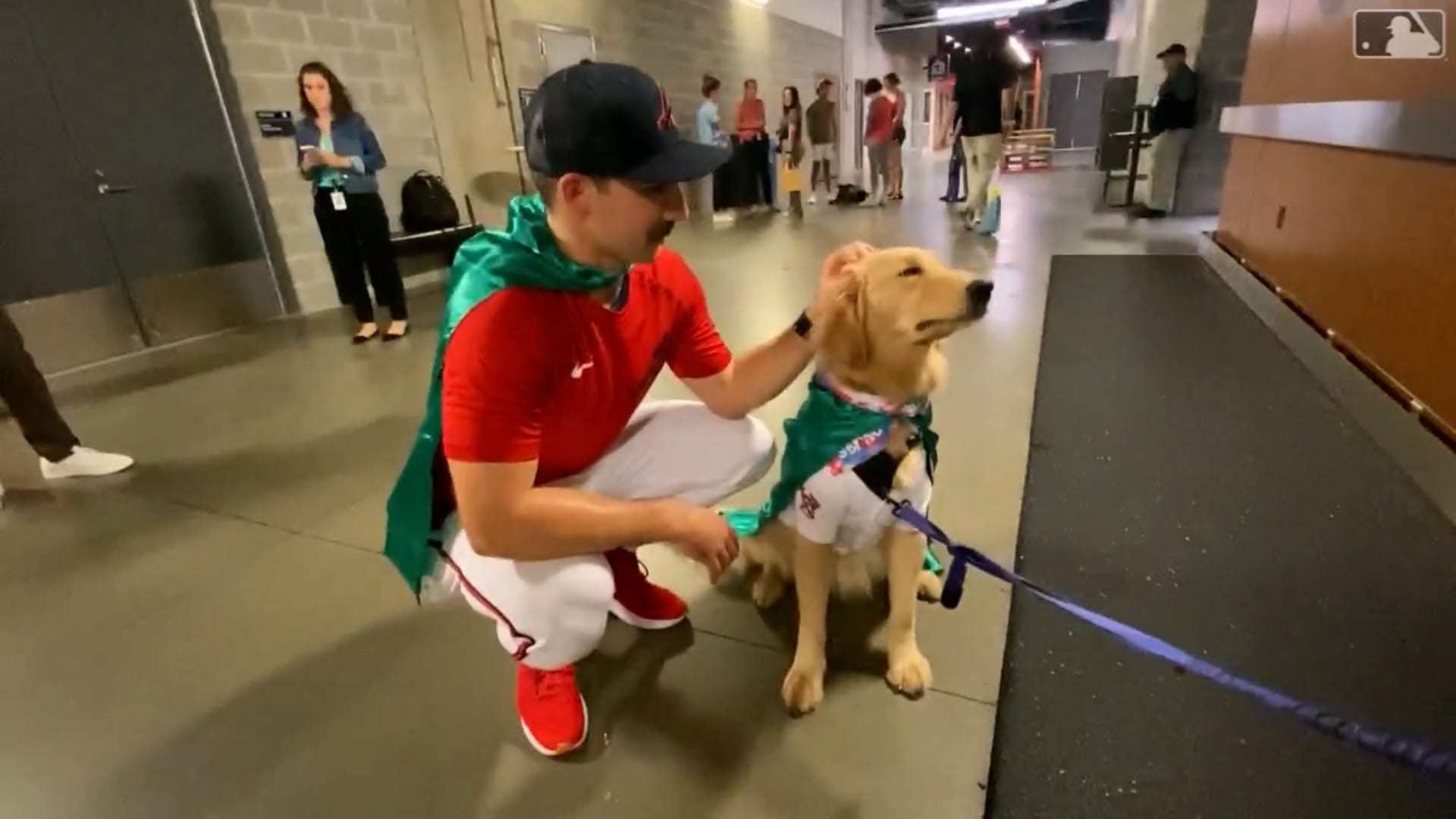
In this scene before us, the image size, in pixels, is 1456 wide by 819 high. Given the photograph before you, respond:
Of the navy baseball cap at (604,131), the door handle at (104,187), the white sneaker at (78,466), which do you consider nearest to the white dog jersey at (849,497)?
the navy baseball cap at (604,131)

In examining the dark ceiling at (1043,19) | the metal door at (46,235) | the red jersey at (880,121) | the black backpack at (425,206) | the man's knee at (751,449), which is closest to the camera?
the man's knee at (751,449)

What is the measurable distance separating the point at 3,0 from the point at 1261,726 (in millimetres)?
6157

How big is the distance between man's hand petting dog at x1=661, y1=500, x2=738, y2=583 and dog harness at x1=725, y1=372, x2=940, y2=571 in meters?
0.25

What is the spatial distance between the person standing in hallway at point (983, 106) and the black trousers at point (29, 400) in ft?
23.0

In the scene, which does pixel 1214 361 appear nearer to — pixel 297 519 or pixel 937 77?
pixel 297 519

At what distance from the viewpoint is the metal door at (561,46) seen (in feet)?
25.9

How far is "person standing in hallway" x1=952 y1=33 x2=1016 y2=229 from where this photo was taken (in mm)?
7086

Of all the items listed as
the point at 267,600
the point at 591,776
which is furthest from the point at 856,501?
the point at 267,600

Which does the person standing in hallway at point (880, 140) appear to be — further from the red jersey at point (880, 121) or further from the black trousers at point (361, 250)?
the black trousers at point (361, 250)

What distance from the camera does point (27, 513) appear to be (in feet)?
8.81

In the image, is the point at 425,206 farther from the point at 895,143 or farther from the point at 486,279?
the point at 895,143

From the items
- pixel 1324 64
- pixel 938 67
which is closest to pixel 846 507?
pixel 1324 64

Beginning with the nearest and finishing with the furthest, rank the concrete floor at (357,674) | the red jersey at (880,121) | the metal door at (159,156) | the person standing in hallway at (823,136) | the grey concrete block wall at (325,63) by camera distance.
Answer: the concrete floor at (357,674)
the metal door at (159,156)
the grey concrete block wall at (325,63)
the red jersey at (880,121)
the person standing in hallway at (823,136)

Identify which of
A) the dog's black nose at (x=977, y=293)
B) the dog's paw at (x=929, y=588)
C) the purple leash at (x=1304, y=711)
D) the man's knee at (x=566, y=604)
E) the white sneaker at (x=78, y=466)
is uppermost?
the dog's black nose at (x=977, y=293)
